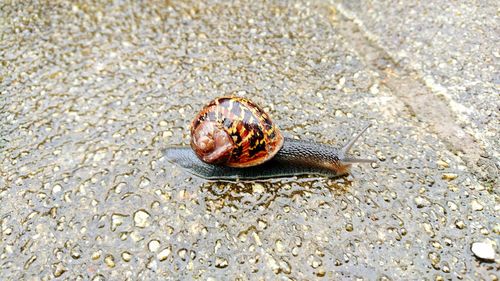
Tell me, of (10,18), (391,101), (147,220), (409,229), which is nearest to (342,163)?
→ (409,229)

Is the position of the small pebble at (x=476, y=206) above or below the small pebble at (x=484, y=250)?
above

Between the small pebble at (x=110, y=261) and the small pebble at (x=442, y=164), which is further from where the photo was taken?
the small pebble at (x=442, y=164)

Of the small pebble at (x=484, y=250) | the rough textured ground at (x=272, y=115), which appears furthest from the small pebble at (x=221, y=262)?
the small pebble at (x=484, y=250)

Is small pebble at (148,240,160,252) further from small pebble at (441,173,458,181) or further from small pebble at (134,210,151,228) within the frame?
small pebble at (441,173,458,181)

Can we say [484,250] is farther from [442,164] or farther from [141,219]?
[141,219]

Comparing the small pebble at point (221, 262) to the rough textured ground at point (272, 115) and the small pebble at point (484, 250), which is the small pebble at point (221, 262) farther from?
the small pebble at point (484, 250)

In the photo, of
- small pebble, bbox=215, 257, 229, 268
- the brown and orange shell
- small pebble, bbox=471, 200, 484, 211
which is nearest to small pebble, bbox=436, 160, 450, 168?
small pebble, bbox=471, 200, 484, 211
